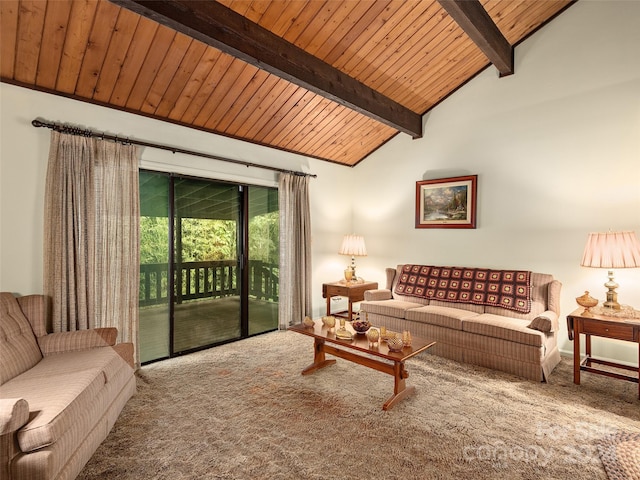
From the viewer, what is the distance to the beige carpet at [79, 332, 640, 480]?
185 centimetres

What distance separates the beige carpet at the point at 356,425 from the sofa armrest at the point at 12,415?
1.80 ft

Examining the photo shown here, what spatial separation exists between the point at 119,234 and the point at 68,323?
837 mm

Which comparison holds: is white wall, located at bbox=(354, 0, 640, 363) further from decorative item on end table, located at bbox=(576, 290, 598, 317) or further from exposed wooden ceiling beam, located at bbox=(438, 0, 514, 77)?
decorative item on end table, located at bbox=(576, 290, 598, 317)

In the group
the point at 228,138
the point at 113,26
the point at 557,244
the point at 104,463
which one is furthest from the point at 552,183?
the point at 104,463

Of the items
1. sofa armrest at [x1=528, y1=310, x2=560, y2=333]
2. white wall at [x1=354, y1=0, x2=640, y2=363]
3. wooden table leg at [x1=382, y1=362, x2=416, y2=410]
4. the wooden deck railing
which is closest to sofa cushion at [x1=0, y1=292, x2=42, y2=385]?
the wooden deck railing

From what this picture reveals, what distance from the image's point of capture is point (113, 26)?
2.44 metres

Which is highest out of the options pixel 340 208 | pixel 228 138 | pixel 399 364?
pixel 228 138

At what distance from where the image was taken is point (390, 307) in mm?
3996

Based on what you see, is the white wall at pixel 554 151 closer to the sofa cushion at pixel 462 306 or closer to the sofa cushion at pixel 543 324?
the sofa cushion at pixel 462 306

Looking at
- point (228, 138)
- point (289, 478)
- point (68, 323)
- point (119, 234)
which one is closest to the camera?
point (289, 478)

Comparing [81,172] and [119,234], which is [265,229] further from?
[81,172]

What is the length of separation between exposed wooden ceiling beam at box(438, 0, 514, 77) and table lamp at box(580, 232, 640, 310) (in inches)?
81.1

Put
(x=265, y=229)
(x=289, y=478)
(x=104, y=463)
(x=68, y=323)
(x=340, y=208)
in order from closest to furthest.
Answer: (x=289, y=478)
(x=104, y=463)
(x=68, y=323)
(x=265, y=229)
(x=340, y=208)

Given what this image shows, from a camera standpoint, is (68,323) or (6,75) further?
(68,323)
